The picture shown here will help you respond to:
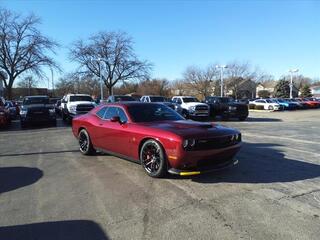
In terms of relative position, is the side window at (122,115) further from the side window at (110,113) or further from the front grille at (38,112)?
the front grille at (38,112)

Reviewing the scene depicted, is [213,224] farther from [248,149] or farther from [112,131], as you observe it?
[248,149]

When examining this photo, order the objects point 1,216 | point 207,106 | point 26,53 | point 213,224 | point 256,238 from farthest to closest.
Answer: point 26,53, point 207,106, point 1,216, point 213,224, point 256,238

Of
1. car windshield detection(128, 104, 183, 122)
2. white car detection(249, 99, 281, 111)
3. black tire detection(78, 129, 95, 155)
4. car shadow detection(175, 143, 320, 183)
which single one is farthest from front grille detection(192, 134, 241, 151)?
white car detection(249, 99, 281, 111)

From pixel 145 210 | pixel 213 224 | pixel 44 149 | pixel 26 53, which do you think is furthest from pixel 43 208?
pixel 26 53

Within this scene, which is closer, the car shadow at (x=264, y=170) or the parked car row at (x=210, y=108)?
the car shadow at (x=264, y=170)

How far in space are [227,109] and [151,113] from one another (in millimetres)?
16855

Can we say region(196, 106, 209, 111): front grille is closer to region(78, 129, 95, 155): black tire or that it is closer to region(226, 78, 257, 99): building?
region(78, 129, 95, 155): black tire

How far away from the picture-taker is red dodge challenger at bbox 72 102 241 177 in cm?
594

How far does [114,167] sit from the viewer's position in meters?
7.49

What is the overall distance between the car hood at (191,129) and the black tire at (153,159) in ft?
1.22

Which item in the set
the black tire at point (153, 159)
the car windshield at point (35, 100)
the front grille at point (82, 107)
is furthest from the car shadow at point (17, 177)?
the car windshield at point (35, 100)

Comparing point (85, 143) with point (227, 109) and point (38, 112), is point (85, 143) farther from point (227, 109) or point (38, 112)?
point (227, 109)

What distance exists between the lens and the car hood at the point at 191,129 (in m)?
6.02

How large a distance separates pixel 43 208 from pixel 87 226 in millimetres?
1051
